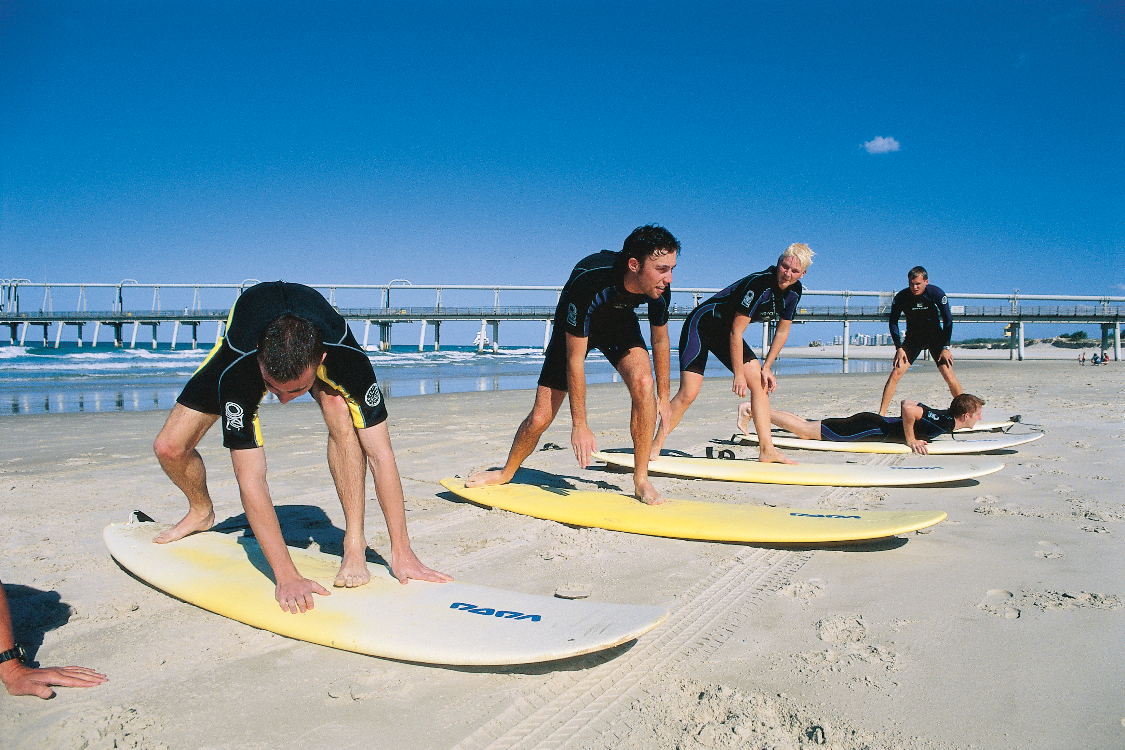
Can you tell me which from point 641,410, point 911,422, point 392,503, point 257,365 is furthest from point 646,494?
point 911,422

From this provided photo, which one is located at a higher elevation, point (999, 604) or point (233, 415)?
point (233, 415)

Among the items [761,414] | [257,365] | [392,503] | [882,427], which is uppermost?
[257,365]

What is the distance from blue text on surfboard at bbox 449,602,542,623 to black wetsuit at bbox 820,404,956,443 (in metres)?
5.30

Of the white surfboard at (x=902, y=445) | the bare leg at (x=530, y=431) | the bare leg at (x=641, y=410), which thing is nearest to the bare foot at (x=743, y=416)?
the white surfboard at (x=902, y=445)

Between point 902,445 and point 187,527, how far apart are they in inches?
240

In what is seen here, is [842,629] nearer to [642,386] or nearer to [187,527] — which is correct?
[642,386]

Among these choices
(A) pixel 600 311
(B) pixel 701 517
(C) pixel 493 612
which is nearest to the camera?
(C) pixel 493 612

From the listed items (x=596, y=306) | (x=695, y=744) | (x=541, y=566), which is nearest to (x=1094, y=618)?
(x=695, y=744)

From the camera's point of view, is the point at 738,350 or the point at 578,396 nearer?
the point at 578,396

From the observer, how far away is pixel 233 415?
7.97 feet

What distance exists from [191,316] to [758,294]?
60.9 m

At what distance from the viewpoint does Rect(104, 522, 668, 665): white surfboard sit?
1969 millimetres

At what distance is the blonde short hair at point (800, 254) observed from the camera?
17.3ft

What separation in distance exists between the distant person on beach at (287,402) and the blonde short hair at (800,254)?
3.84 metres
